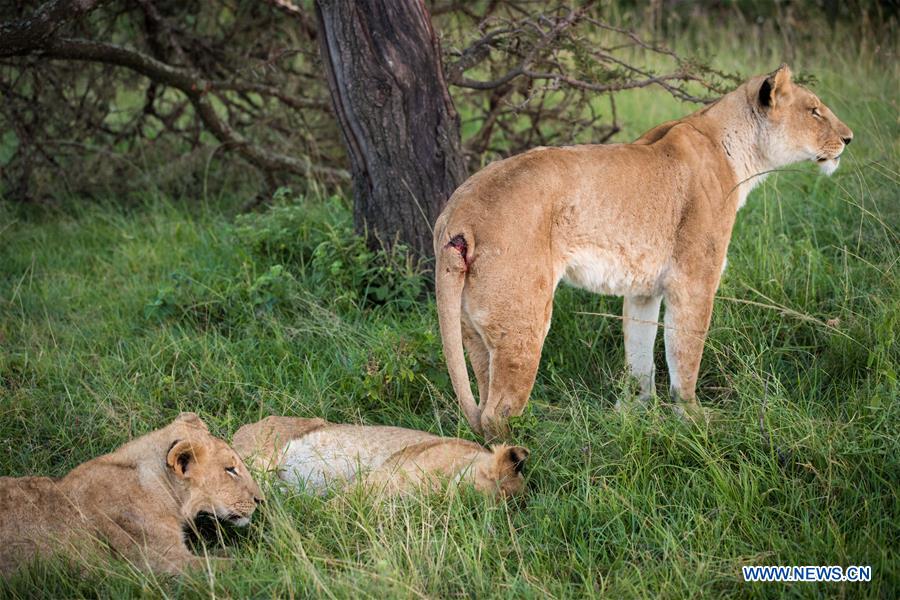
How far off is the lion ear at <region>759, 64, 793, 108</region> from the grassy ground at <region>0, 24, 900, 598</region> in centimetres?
70

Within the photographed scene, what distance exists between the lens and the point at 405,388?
14.6ft

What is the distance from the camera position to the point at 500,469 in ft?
11.7

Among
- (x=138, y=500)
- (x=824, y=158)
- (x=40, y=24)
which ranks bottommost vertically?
(x=138, y=500)

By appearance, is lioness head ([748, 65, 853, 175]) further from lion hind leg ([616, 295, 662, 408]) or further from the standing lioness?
lion hind leg ([616, 295, 662, 408])

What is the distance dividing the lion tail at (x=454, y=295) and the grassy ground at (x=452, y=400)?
450 mm

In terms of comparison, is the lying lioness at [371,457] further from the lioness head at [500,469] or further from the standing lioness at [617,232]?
the standing lioness at [617,232]

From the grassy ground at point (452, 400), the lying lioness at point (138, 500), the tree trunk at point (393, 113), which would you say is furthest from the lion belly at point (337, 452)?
the tree trunk at point (393, 113)

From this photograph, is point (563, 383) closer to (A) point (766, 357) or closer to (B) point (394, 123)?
(A) point (766, 357)

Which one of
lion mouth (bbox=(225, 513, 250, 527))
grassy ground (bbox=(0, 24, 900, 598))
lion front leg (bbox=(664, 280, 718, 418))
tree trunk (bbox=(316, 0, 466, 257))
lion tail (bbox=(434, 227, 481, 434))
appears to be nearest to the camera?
grassy ground (bbox=(0, 24, 900, 598))

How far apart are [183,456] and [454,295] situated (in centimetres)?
116

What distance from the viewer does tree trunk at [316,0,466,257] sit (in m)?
5.02

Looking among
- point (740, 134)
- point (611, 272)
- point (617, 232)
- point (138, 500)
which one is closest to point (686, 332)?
point (611, 272)

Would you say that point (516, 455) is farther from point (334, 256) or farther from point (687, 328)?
point (334, 256)

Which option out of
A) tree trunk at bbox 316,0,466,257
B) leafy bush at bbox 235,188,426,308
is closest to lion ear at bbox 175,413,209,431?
leafy bush at bbox 235,188,426,308
